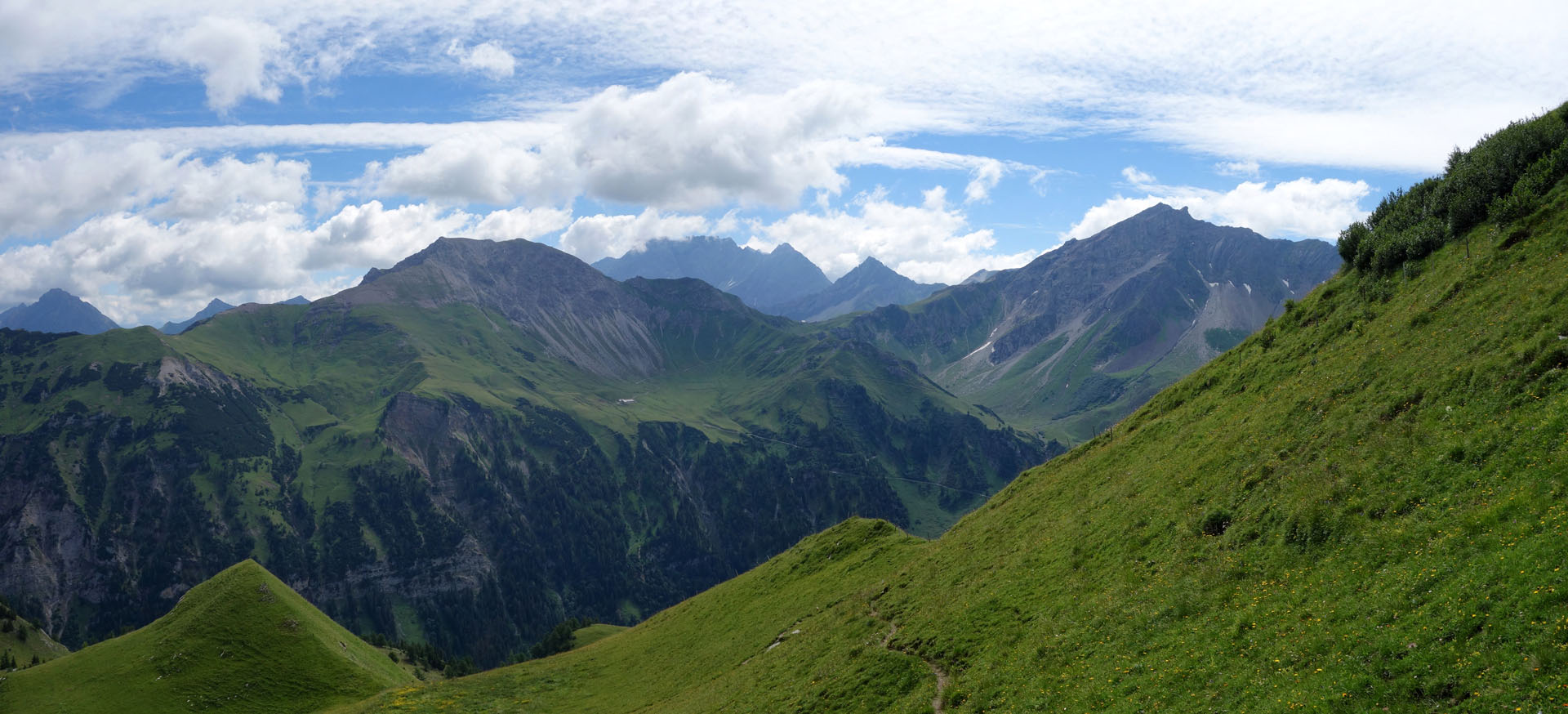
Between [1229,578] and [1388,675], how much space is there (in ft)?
33.6

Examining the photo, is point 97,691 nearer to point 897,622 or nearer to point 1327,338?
point 897,622

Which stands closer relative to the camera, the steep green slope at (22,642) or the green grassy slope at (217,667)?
the green grassy slope at (217,667)

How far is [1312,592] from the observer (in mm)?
28906

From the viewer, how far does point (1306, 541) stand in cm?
3209

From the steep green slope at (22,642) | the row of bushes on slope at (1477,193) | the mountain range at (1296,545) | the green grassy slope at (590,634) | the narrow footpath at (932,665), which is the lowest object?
the green grassy slope at (590,634)

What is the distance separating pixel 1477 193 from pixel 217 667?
427 ft

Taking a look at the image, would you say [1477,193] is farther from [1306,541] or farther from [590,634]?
[590,634]

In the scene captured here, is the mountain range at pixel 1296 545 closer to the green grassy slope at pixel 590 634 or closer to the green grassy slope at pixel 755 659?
the green grassy slope at pixel 755 659

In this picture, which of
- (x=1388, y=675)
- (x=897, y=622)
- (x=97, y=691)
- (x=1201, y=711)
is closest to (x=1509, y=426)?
(x=1388, y=675)

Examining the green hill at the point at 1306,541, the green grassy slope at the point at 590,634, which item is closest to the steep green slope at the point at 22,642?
the green grassy slope at the point at 590,634

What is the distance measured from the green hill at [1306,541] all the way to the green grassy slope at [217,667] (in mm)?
58333

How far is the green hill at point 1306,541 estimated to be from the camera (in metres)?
24.1

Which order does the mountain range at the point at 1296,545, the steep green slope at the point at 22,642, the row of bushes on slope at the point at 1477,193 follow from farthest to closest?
the steep green slope at the point at 22,642 → the row of bushes on slope at the point at 1477,193 → the mountain range at the point at 1296,545

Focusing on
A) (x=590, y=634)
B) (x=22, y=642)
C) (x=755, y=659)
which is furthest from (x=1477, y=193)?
(x=22, y=642)
